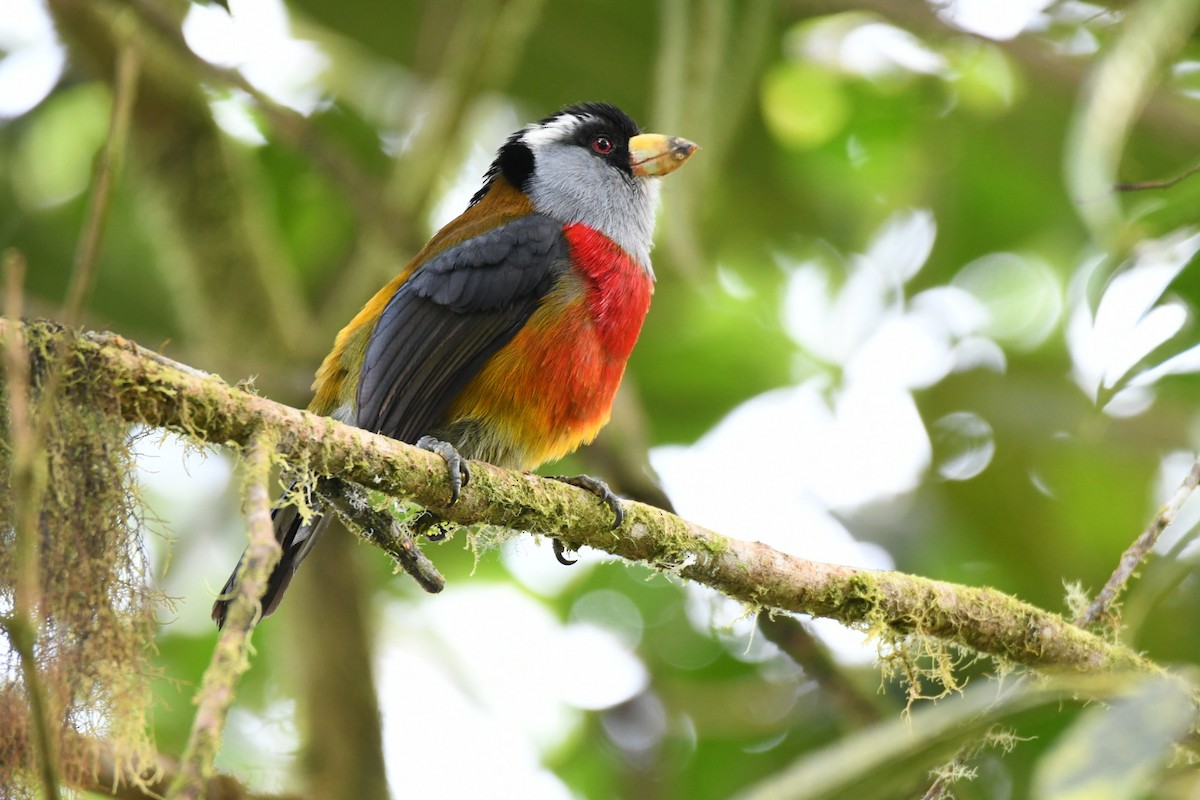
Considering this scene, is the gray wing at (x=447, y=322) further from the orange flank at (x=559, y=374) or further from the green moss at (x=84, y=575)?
the green moss at (x=84, y=575)

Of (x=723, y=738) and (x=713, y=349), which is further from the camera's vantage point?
(x=713, y=349)

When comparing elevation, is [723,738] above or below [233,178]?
below

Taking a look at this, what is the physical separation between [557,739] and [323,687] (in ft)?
5.85

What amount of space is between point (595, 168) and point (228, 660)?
315cm

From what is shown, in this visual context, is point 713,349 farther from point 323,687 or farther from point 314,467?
point 314,467

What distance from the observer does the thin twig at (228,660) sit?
135cm

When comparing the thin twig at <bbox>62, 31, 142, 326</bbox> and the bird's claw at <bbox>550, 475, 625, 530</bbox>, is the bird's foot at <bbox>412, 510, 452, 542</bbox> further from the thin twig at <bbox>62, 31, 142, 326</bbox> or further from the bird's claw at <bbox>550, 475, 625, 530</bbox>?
the thin twig at <bbox>62, 31, 142, 326</bbox>

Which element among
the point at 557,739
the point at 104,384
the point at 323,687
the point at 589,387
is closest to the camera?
the point at 104,384

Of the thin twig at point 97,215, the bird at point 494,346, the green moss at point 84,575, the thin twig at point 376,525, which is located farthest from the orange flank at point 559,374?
the thin twig at point 97,215

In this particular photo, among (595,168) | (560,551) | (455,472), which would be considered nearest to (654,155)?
(595,168)

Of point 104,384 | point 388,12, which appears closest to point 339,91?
A: point 388,12

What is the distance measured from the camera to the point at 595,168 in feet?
14.4

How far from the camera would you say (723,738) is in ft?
15.9

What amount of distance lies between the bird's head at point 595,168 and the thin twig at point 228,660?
2.42m
